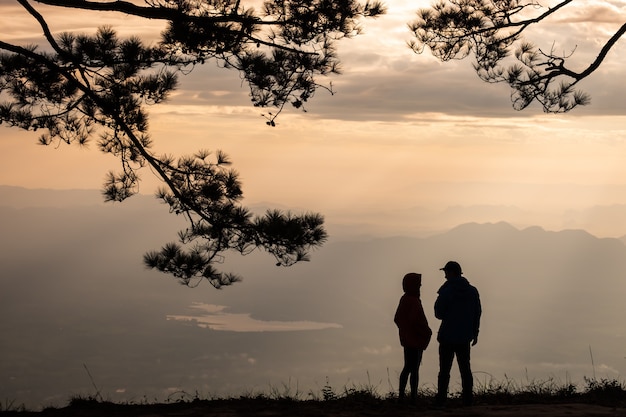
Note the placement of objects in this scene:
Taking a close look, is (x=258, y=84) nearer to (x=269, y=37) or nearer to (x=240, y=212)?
(x=269, y=37)

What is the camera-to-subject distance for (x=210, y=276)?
1273 cm

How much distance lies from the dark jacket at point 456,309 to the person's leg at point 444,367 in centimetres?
12

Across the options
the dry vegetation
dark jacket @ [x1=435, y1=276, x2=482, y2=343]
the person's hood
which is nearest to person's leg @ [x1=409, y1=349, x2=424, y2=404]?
the dry vegetation

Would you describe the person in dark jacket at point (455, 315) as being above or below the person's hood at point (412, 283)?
below

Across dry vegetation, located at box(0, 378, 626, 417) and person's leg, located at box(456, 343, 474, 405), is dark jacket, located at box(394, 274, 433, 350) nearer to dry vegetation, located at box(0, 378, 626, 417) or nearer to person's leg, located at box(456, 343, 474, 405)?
person's leg, located at box(456, 343, 474, 405)

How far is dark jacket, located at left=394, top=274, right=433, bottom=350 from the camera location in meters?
10.2

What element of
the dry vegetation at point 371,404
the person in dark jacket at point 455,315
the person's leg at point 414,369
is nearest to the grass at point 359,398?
the dry vegetation at point 371,404

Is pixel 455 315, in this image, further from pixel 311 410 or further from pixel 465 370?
pixel 311 410

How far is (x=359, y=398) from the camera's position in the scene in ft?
36.3

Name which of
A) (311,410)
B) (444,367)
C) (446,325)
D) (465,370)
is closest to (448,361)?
(444,367)

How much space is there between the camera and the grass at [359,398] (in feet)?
34.6

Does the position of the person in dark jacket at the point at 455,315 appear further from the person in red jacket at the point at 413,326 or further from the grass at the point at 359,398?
the grass at the point at 359,398

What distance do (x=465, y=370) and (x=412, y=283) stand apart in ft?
4.22

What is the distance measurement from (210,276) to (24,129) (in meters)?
4.09
